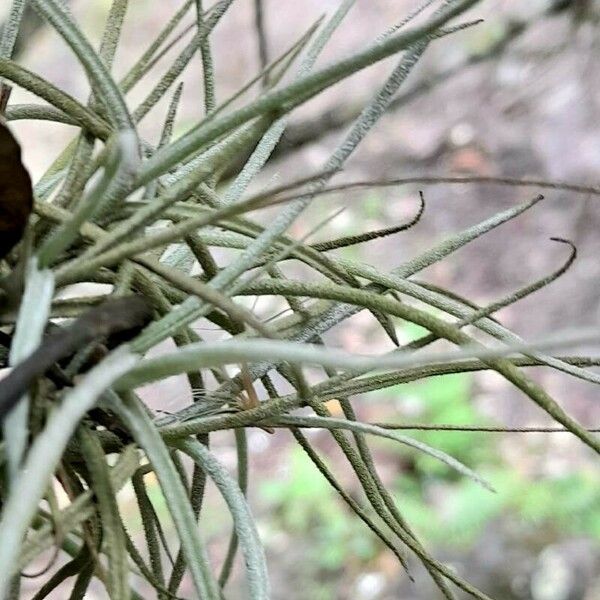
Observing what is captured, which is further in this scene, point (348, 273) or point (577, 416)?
point (577, 416)

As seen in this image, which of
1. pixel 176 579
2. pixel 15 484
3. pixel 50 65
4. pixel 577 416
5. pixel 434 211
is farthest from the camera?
pixel 50 65

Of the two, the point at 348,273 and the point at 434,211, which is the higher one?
the point at 434,211

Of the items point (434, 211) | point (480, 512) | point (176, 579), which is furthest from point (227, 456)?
point (176, 579)

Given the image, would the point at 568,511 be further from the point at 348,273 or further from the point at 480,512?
the point at 348,273

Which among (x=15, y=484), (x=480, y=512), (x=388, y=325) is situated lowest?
(x=15, y=484)

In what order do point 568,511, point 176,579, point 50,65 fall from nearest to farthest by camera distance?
point 176,579 → point 568,511 → point 50,65

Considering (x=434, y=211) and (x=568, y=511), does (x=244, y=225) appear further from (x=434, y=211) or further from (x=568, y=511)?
(x=434, y=211)
